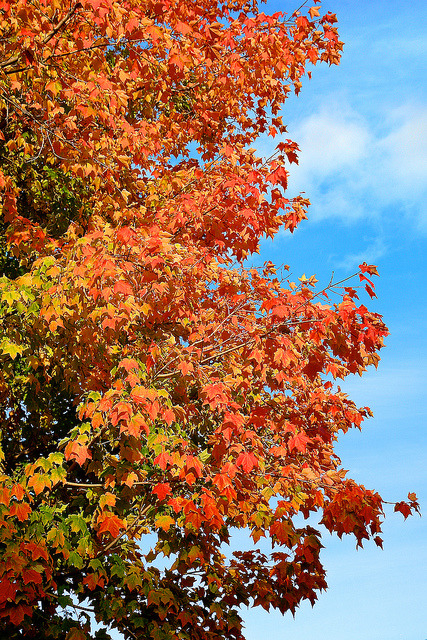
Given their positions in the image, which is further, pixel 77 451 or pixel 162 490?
pixel 162 490

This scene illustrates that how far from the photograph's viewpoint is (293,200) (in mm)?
10312

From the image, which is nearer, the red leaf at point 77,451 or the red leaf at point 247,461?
the red leaf at point 77,451

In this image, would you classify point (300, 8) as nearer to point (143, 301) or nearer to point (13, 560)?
point (143, 301)

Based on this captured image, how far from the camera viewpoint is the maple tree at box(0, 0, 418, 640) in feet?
21.3

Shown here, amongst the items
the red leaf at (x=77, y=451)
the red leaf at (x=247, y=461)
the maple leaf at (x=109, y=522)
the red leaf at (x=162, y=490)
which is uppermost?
the red leaf at (x=77, y=451)

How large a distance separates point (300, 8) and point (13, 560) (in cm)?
943

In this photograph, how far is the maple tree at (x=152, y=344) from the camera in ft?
21.3

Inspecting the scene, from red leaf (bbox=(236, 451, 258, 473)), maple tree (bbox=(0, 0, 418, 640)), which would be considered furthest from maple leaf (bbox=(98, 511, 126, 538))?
red leaf (bbox=(236, 451, 258, 473))

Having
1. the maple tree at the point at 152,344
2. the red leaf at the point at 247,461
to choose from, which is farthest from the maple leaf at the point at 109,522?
the red leaf at the point at 247,461

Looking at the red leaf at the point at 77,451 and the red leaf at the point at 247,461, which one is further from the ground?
the red leaf at the point at 77,451

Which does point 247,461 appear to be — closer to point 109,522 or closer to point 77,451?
point 109,522

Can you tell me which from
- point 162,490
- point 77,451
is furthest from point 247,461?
point 77,451

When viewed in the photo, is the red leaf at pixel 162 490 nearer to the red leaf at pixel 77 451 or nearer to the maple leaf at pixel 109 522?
the maple leaf at pixel 109 522

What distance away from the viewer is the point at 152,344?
24.4 ft
